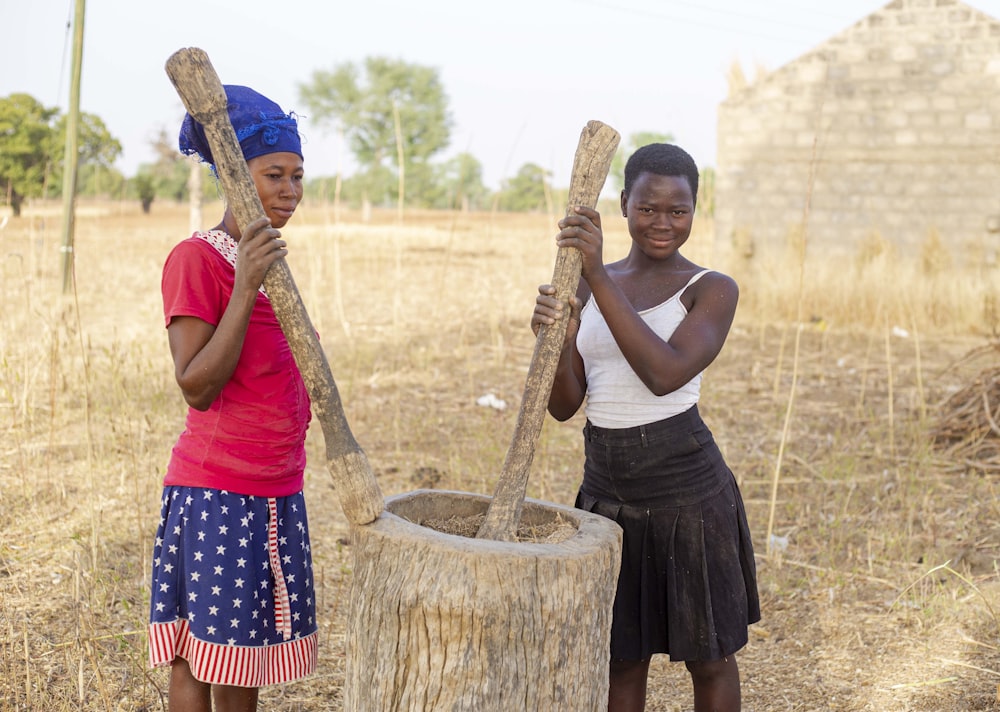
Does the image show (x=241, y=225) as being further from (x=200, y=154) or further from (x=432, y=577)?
(x=432, y=577)

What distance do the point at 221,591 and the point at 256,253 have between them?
704 millimetres

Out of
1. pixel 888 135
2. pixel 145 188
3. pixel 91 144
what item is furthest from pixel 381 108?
pixel 888 135

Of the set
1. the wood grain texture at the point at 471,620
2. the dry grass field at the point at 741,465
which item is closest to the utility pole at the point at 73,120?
the dry grass field at the point at 741,465

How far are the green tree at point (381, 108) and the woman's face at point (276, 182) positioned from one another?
37434 mm

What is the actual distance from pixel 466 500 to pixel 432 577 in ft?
1.44

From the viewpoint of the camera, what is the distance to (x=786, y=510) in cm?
435

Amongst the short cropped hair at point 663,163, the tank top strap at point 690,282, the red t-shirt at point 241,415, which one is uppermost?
the short cropped hair at point 663,163

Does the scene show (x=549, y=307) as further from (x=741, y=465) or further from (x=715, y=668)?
(x=741, y=465)

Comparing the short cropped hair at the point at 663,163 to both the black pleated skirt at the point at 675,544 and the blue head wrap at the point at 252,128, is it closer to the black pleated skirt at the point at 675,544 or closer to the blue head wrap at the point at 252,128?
the black pleated skirt at the point at 675,544

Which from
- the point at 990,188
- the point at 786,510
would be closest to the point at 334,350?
the point at 786,510

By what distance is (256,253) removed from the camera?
5.56ft

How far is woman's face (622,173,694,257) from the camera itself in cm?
207

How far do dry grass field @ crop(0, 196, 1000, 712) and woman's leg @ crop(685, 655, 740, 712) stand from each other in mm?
671

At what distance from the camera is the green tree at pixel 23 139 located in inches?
483
